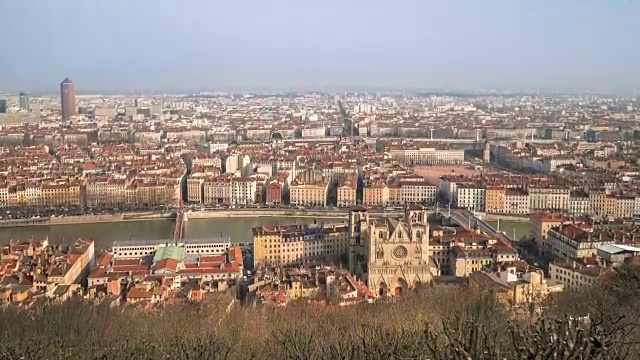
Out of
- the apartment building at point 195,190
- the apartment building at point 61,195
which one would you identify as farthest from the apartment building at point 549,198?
the apartment building at point 61,195

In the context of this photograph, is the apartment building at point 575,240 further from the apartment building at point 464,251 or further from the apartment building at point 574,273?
the apartment building at point 464,251

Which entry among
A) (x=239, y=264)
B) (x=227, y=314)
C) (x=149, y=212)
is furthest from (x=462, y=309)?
(x=149, y=212)

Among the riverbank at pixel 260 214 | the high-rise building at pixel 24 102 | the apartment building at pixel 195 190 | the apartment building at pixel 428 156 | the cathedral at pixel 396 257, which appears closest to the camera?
the cathedral at pixel 396 257

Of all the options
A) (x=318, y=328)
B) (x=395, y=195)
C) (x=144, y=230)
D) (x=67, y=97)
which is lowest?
(x=144, y=230)

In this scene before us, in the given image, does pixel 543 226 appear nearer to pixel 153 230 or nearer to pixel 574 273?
pixel 574 273

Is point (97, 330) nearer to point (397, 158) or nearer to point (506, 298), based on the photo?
point (506, 298)

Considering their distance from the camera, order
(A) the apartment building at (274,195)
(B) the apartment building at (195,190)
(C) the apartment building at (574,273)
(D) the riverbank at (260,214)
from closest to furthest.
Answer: (C) the apartment building at (574,273) < (D) the riverbank at (260,214) < (A) the apartment building at (274,195) < (B) the apartment building at (195,190)

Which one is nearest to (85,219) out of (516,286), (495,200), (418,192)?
(418,192)
